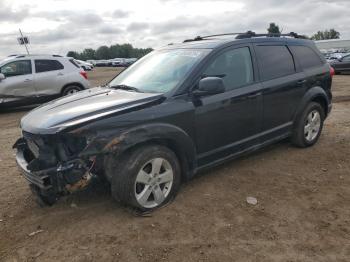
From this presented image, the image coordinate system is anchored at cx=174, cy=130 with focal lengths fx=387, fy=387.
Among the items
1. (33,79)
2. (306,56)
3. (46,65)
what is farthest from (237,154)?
(46,65)

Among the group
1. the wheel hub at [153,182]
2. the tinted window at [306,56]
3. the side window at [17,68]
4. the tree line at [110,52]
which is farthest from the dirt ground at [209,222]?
the tree line at [110,52]

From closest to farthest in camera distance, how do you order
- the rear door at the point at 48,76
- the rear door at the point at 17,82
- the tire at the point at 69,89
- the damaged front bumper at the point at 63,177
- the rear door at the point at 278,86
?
the damaged front bumper at the point at 63,177
the rear door at the point at 278,86
the rear door at the point at 17,82
the rear door at the point at 48,76
the tire at the point at 69,89

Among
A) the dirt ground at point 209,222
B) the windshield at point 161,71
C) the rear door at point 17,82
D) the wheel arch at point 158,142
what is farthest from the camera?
the rear door at point 17,82

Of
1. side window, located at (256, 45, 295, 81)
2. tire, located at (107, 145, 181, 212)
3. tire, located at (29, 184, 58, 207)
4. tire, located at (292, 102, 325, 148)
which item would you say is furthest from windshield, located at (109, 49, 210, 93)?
tire, located at (292, 102, 325, 148)

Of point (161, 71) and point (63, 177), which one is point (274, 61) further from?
point (63, 177)

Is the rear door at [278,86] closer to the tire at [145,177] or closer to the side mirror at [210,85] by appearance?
the side mirror at [210,85]

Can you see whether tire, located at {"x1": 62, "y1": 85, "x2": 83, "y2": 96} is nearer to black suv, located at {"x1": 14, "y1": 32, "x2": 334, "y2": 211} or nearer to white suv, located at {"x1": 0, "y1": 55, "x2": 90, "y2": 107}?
white suv, located at {"x1": 0, "y1": 55, "x2": 90, "y2": 107}

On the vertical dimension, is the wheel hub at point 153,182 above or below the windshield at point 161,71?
below

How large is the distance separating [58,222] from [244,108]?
253 centimetres

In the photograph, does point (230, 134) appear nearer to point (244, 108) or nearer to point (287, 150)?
point (244, 108)

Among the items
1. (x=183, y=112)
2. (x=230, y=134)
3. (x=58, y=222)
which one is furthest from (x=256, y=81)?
(x=58, y=222)

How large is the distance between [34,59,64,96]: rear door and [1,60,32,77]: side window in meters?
0.22

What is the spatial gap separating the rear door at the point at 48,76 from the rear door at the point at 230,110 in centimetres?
805

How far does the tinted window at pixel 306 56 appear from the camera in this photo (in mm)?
5844
